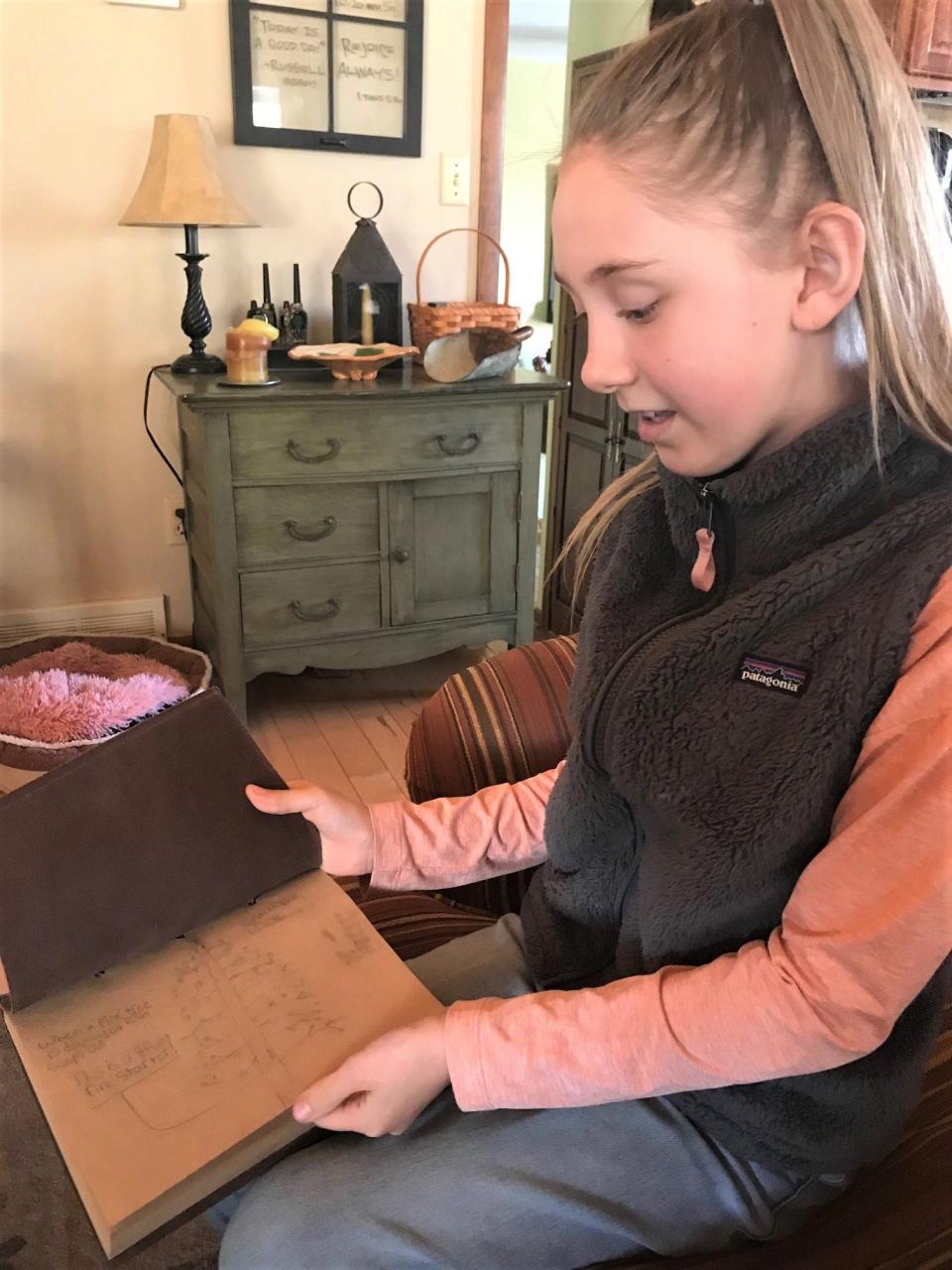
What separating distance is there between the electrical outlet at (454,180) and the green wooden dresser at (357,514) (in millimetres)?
466

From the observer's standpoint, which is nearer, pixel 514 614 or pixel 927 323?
pixel 927 323

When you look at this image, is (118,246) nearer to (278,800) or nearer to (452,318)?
(452,318)

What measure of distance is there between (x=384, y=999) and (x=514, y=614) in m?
1.80

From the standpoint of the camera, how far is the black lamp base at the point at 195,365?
2.27 metres

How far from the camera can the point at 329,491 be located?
2.17 metres

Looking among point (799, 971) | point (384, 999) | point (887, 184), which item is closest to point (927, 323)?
point (887, 184)

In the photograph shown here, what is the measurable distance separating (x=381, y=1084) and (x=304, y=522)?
1.64m

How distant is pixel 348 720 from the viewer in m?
2.45

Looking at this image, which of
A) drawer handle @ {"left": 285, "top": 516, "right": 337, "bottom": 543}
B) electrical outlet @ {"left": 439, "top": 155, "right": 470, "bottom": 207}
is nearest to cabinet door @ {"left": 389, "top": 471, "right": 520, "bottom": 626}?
drawer handle @ {"left": 285, "top": 516, "right": 337, "bottom": 543}

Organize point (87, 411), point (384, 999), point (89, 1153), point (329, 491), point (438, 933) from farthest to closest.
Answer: point (87, 411) → point (329, 491) → point (438, 933) → point (384, 999) → point (89, 1153)

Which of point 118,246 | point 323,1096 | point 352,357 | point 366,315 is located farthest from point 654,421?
point 118,246

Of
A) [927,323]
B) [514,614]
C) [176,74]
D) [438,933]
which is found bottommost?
[514,614]

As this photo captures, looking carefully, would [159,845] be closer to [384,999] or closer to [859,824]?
[384,999]

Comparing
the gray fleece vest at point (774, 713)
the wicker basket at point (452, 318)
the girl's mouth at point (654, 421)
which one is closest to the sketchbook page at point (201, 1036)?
the gray fleece vest at point (774, 713)
